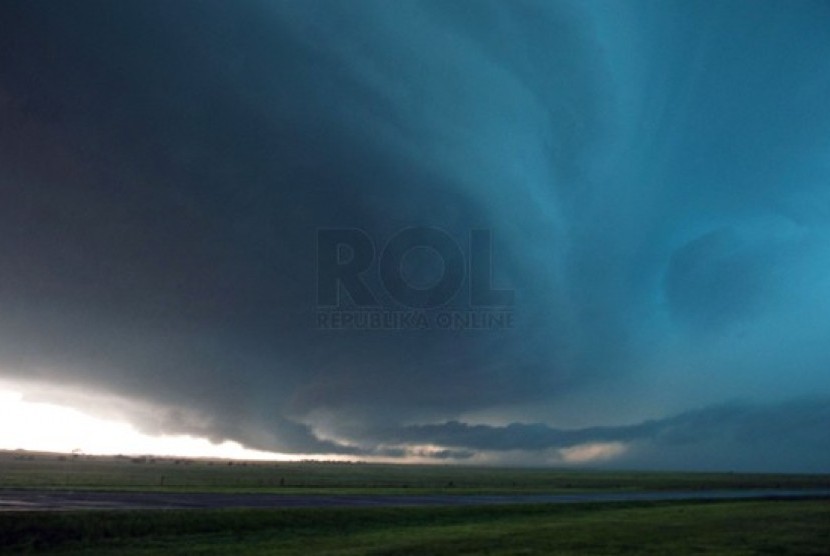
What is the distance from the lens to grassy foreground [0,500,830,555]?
145ft

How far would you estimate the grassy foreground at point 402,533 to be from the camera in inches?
1740

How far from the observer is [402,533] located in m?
52.9

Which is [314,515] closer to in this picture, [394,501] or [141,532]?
[141,532]

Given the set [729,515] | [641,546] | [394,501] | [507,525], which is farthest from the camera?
[394,501]

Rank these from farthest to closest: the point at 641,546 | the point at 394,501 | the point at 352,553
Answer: the point at 394,501 < the point at 641,546 < the point at 352,553

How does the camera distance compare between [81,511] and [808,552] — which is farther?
[81,511]

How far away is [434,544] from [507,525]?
48.1 ft

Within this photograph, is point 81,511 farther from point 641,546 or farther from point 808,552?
point 808,552

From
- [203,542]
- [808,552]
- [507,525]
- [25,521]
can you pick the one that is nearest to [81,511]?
[25,521]

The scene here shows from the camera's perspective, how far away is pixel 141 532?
5006cm

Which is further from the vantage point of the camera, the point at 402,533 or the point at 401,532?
the point at 401,532

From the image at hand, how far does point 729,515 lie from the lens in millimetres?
67438

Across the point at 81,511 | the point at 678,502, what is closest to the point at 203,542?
the point at 81,511

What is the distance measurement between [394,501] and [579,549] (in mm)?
36882
